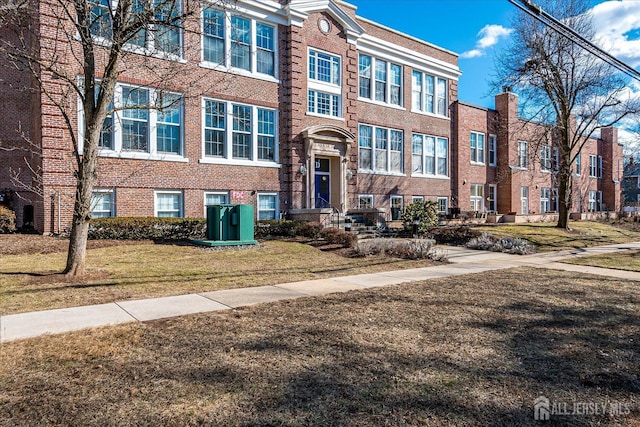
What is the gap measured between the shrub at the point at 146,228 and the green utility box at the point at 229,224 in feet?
4.97

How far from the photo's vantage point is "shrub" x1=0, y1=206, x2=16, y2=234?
1426cm

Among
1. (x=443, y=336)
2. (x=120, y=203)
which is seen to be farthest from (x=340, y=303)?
(x=120, y=203)

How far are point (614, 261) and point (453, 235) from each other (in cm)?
691

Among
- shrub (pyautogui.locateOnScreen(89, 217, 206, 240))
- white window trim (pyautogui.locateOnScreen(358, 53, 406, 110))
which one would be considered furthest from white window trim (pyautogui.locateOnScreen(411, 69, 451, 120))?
shrub (pyautogui.locateOnScreen(89, 217, 206, 240))

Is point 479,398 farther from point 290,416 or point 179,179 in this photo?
point 179,179

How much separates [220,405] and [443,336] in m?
2.99

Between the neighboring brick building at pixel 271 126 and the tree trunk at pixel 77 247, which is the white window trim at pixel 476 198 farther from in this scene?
the tree trunk at pixel 77 247

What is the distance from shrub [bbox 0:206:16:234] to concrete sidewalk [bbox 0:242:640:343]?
1011 centimetres

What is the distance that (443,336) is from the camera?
5371mm

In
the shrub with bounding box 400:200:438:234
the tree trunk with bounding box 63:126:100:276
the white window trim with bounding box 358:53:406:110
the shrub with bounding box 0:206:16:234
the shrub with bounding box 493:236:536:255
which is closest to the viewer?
the tree trunk with bounding box 63:126:100:276

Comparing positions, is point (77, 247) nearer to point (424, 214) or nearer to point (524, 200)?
point (424, 214)

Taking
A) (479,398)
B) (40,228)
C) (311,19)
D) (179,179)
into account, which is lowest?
(479,398)

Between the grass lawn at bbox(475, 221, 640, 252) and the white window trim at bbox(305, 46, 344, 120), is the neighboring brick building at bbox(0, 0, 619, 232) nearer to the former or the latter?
the white window trim at bbox(305, 46, 344, 120)

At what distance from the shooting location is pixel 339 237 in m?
15.5
